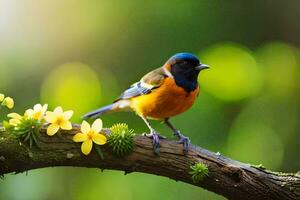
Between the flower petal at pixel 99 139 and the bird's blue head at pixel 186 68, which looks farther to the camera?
the bird's blue head at pixel 186 68

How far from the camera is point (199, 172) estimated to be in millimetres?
1919

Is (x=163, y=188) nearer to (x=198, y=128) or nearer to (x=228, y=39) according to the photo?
(x=198, y=128)

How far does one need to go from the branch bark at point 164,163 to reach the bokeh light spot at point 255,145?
1.08 metres

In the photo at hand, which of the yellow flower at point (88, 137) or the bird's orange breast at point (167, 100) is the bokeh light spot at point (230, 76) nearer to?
the bird's orange breast at point (167, 100)

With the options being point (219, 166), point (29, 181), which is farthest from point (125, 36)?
point (219, 166)

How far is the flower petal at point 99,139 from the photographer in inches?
71.1

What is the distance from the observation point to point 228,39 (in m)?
4.12

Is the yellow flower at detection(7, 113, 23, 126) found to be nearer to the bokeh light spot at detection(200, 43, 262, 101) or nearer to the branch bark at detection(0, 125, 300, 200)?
the branch bark at detection(0, 125, 300, 200)

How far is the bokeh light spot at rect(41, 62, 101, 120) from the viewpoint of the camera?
338 centimetres

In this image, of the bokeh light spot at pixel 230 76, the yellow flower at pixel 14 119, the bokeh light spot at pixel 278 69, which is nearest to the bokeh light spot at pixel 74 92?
the bokeh light spot at pixel 230 76

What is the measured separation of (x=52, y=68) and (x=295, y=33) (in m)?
1.66

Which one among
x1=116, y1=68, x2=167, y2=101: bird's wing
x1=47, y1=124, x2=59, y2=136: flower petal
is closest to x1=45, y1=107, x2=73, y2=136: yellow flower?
x1=47, y1=124, x2=59, y2=136: flower petal

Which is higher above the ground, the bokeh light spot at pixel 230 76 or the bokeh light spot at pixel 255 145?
the bokeh light spot at pixel 230 76

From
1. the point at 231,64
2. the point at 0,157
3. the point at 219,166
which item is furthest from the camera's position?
the point at 231,64
